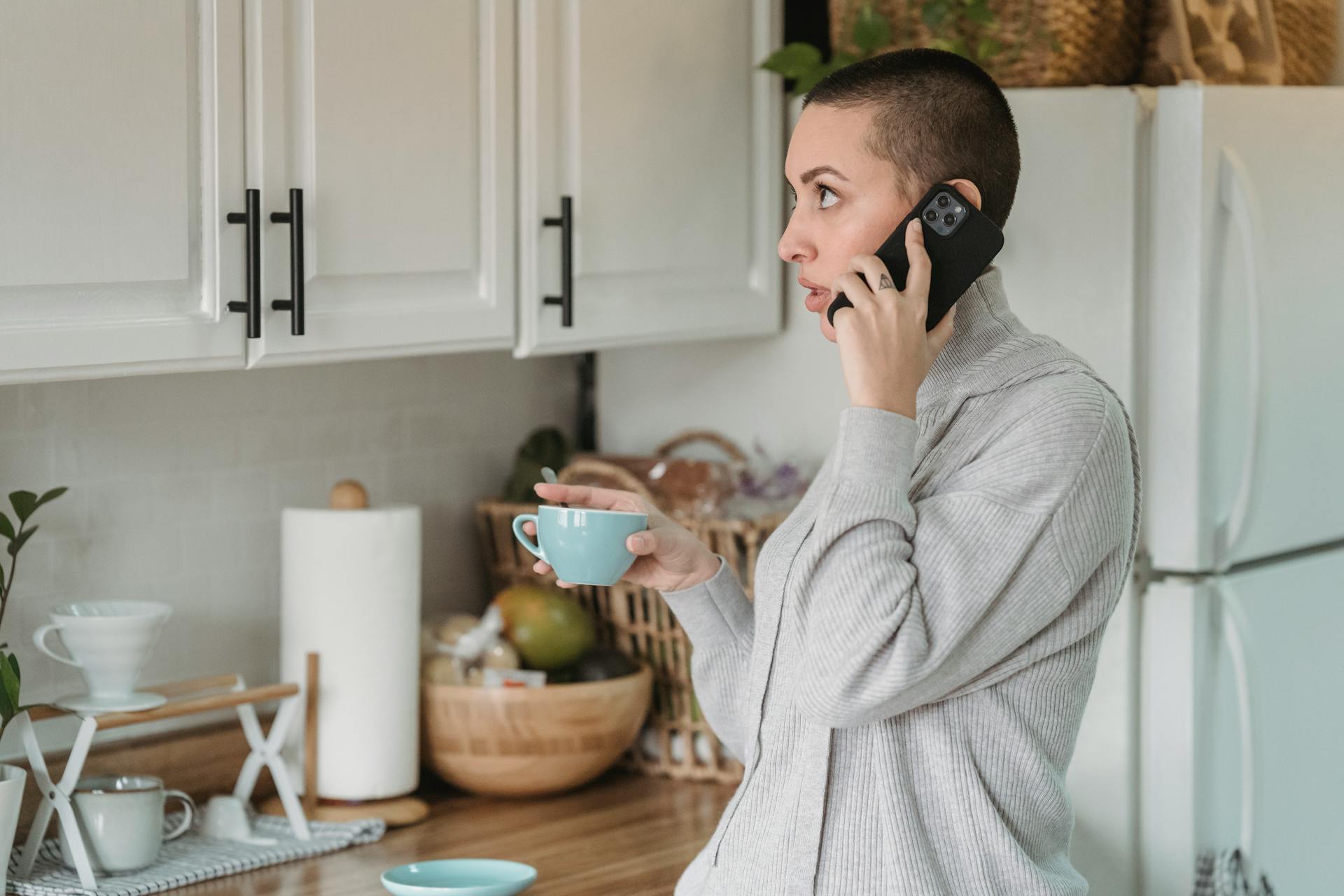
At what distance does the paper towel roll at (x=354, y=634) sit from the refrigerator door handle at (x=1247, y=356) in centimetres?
99

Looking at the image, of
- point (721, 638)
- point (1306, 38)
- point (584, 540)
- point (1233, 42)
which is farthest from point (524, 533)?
point (1306, 38)

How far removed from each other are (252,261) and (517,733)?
71cm

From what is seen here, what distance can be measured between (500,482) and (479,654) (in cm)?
38

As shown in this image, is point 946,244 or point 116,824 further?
point 116,824

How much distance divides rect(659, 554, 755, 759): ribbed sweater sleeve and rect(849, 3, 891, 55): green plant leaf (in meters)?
0.84

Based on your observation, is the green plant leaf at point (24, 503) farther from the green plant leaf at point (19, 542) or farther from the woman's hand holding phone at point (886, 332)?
the woman's hand holding phone at point (886, 332)

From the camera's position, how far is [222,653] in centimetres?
207

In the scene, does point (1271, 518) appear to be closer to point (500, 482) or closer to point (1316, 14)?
point (1316, 14)

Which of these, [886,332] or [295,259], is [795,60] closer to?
[295,259]

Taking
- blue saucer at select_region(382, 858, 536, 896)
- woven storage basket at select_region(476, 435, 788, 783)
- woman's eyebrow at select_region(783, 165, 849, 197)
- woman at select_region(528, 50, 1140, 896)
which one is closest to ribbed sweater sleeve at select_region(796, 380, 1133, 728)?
woman at select_region(528, 50, 1140, 896)

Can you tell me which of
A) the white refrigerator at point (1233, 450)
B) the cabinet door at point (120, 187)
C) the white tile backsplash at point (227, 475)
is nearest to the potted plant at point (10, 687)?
the white tile backsplash at point (227, 475)

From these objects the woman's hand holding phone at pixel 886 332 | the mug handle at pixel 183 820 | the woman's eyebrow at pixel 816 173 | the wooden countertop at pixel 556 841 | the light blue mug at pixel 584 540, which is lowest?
the wooden countertop at pixel 556 841

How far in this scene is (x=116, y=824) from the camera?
5.63 ft

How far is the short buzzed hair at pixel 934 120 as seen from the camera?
4.32 ft
